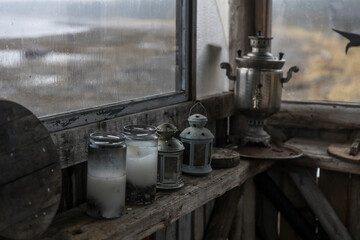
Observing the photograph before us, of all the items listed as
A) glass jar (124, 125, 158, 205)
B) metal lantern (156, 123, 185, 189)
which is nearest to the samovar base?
metal lantern (156, 123, 185, 189)

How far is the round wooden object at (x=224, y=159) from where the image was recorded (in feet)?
8.39

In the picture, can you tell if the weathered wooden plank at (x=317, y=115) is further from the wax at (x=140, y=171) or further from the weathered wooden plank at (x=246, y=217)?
the wax at (x=140, y=171)

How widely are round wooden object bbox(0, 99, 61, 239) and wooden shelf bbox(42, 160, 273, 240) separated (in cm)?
17

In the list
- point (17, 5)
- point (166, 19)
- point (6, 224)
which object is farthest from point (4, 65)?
point (166, 19)

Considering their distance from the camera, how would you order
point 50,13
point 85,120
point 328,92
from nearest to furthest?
1. point 50,13
2. point 85,120
3. point 328,92

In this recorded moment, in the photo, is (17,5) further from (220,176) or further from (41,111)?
(220,176)

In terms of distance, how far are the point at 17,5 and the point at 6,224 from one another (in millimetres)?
727

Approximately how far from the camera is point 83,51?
2018 mm

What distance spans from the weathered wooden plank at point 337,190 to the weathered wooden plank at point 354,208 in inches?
1.0

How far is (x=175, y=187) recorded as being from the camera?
2.18 meters

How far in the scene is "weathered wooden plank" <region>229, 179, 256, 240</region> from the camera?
3176 millimetres

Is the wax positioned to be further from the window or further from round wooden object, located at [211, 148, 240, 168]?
round wooden object, located at [211, 148, 240, 168]

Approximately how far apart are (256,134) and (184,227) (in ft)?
2.20

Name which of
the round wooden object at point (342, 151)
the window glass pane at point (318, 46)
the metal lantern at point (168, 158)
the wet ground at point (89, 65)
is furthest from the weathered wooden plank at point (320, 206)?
the metal lantern at point (168, 158)
